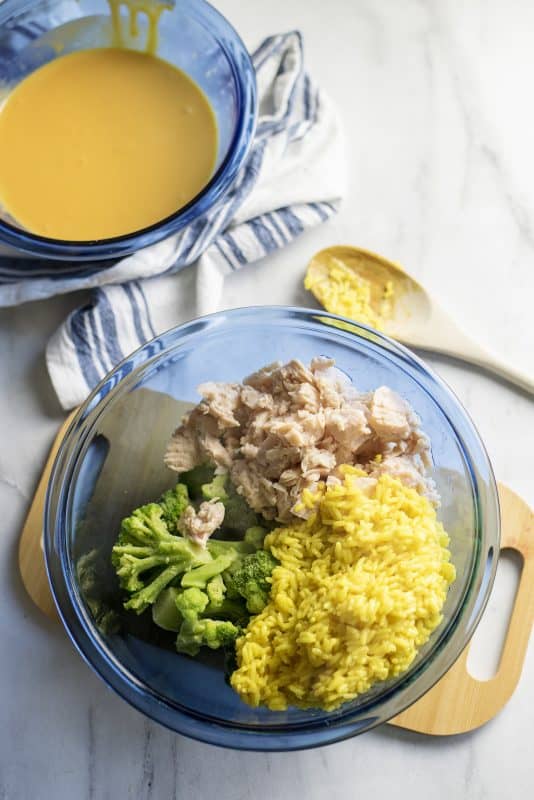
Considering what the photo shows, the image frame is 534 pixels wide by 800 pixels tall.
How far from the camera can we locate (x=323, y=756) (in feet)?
5.63

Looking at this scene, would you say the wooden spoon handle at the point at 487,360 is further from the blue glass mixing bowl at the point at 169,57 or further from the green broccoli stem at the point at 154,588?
the green broccoli stem at the point at 154,588

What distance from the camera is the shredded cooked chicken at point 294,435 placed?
4.51 ft

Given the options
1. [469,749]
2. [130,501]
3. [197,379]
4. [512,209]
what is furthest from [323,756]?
[512,209]

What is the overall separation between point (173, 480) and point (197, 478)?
12cm

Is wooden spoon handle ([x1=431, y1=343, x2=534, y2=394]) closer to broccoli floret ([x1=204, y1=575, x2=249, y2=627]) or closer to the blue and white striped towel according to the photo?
the blue and white striped towel

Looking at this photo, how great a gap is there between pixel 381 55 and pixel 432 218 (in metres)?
0.41

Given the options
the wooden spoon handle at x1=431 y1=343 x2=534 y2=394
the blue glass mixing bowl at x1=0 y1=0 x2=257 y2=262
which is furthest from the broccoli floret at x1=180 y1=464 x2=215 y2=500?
the wooden spoon handle at x1=431 y1=343 x2=534 y2=394

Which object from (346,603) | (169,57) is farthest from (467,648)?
(169,57)

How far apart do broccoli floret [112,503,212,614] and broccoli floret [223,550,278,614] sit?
6cm

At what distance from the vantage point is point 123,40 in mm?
1824

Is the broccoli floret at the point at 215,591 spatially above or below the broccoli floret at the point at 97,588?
above

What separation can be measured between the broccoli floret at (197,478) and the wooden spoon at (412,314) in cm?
53

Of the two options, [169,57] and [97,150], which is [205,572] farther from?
[169,57]

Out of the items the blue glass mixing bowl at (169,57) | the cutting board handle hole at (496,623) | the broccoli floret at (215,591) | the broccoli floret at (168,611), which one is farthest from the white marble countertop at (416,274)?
the broccoli floret at (215,591)
